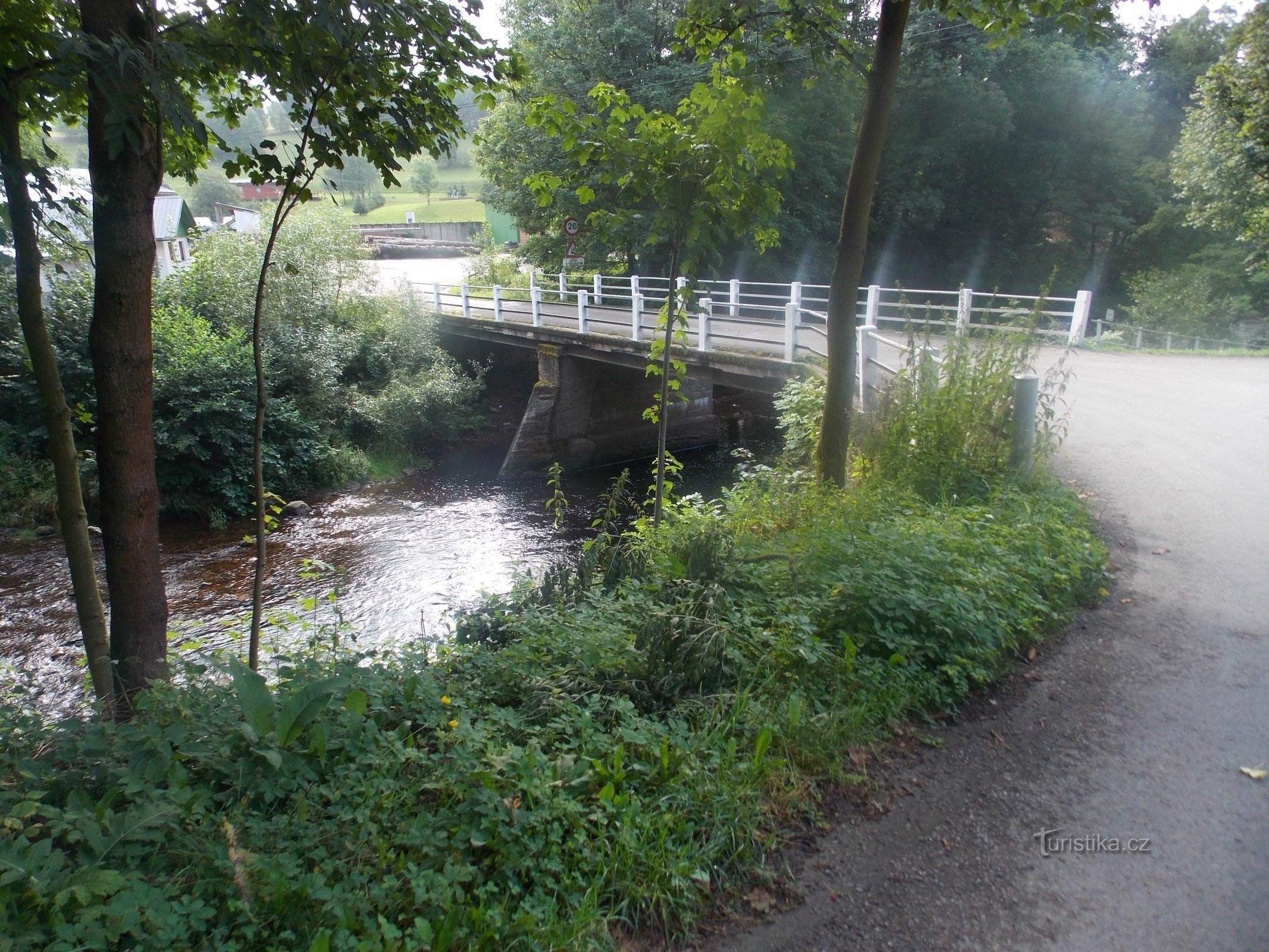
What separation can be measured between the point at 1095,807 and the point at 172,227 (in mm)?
35744

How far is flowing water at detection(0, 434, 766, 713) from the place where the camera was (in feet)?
29.7

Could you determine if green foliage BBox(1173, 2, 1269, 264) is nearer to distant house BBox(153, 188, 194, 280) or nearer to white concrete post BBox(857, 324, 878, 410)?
white concrete post BBox(857, 324, 878, 410)

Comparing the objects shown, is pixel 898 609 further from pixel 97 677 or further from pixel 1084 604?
pixel 97 677

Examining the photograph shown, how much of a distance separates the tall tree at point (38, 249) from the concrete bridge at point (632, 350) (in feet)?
31.1

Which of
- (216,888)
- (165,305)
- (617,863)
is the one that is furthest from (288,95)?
(165,305)

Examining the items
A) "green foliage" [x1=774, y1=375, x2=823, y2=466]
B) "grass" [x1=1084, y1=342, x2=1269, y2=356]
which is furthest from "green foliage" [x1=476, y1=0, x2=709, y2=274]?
"green foliage" [x1=774, y1=375, x2=823, y2=466]

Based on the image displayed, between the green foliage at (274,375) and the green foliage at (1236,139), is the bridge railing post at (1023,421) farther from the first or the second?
the green foliage at (1236,139)

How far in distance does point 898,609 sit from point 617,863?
2.11 metres

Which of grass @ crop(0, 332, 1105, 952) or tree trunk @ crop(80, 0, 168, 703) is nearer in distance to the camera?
grass @ crop(0, 332, 1105, 952)

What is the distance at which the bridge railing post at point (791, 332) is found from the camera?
1207cm

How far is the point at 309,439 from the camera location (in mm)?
16438

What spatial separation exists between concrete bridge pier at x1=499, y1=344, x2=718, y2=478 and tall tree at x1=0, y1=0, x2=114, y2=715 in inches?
578

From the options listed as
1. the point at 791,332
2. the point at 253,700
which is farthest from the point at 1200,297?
the point at 253,700

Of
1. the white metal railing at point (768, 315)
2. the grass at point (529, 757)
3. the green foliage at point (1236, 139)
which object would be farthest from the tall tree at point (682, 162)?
the green foliage at point (1236, 139)
